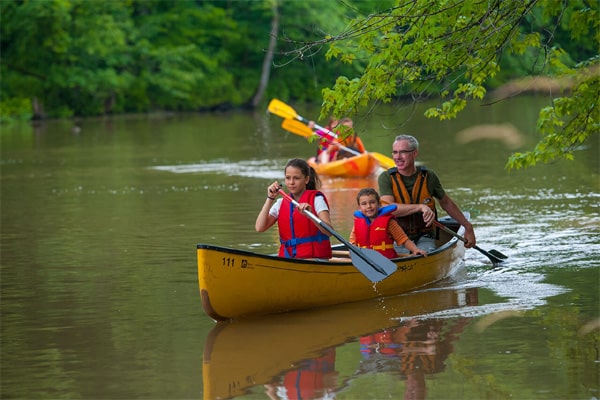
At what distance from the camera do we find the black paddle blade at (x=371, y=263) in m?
9.25

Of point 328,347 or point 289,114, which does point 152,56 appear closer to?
point 289,114

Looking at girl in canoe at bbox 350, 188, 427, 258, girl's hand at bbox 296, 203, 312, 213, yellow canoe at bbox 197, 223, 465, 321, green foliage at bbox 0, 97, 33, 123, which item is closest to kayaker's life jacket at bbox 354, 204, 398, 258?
girl in canoe at bbox 350, 188, 427, 258

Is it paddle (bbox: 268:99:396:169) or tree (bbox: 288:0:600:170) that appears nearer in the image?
tree (bbox: 288:0:600:170)

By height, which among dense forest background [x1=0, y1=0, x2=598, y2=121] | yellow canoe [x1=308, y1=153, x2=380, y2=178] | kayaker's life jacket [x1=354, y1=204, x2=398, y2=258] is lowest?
kayaker's life jacket [x1=354, y1=204, x2=398, y2=258]

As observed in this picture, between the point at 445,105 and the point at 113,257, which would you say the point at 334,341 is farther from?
the point at 113,257

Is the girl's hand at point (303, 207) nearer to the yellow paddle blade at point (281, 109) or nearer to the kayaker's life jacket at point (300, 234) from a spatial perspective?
the kayaker's life jacket at point (300, 234)

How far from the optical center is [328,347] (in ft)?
26.8

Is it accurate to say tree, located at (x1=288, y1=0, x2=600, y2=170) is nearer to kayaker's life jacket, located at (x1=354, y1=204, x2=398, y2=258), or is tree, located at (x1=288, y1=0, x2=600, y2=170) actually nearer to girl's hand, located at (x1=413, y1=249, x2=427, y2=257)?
kayaker's life jacket, located at (x1=354, y1=204, x2=398, y2=258)

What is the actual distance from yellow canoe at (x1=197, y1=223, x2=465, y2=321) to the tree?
1215 mm

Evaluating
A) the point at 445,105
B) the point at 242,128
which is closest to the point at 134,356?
the point at 445,105

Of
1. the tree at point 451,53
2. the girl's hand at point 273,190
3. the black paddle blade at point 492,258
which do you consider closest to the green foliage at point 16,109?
the black paddle blade at point 492,258

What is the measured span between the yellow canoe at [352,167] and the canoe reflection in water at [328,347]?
1035cm

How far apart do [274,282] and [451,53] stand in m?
2.09

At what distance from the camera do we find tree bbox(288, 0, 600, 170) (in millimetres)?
8648
